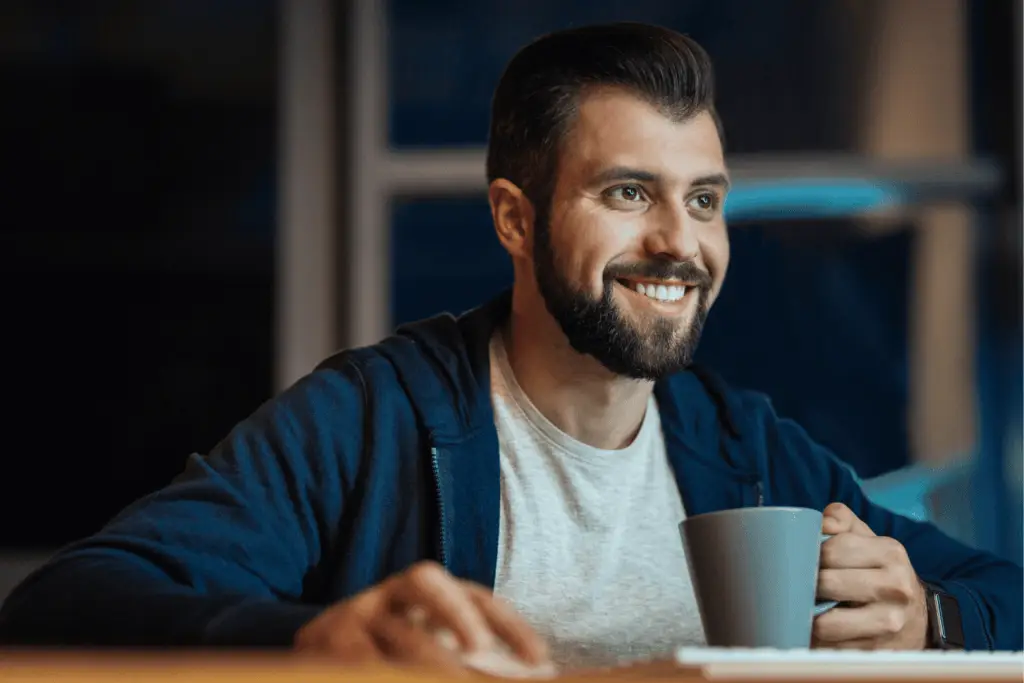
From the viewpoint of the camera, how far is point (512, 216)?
3.83 feet

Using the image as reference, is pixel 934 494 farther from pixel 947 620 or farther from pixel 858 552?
pixel 858 552

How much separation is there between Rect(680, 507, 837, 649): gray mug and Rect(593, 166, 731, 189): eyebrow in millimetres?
386

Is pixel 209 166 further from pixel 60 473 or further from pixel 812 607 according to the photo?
pixel 812 607

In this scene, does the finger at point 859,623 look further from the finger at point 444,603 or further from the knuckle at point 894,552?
the finger at point 444,603

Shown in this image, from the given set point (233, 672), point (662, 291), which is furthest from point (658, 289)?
point (233, 672)

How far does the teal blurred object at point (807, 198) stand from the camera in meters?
1.32

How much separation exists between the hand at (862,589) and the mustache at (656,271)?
0.25 m

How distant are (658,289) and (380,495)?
0.29 m

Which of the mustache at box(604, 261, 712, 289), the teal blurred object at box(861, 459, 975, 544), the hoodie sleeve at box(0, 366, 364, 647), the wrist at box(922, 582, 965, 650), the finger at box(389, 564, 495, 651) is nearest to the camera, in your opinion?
the finger at box(389, 564, 495, 651)

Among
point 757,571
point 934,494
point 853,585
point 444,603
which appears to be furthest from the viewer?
point 934,494

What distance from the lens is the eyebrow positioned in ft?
3.54

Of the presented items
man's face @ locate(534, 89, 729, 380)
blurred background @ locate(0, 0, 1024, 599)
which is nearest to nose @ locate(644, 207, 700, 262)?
man's face @ locate(534, 89, 729, 380)

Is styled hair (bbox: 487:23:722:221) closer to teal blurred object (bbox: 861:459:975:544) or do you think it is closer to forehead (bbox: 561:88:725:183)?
forehead (bbox: 561:88:725:183)

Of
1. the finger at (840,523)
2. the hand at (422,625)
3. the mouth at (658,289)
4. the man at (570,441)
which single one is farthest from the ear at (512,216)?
the hand at (422,625)
